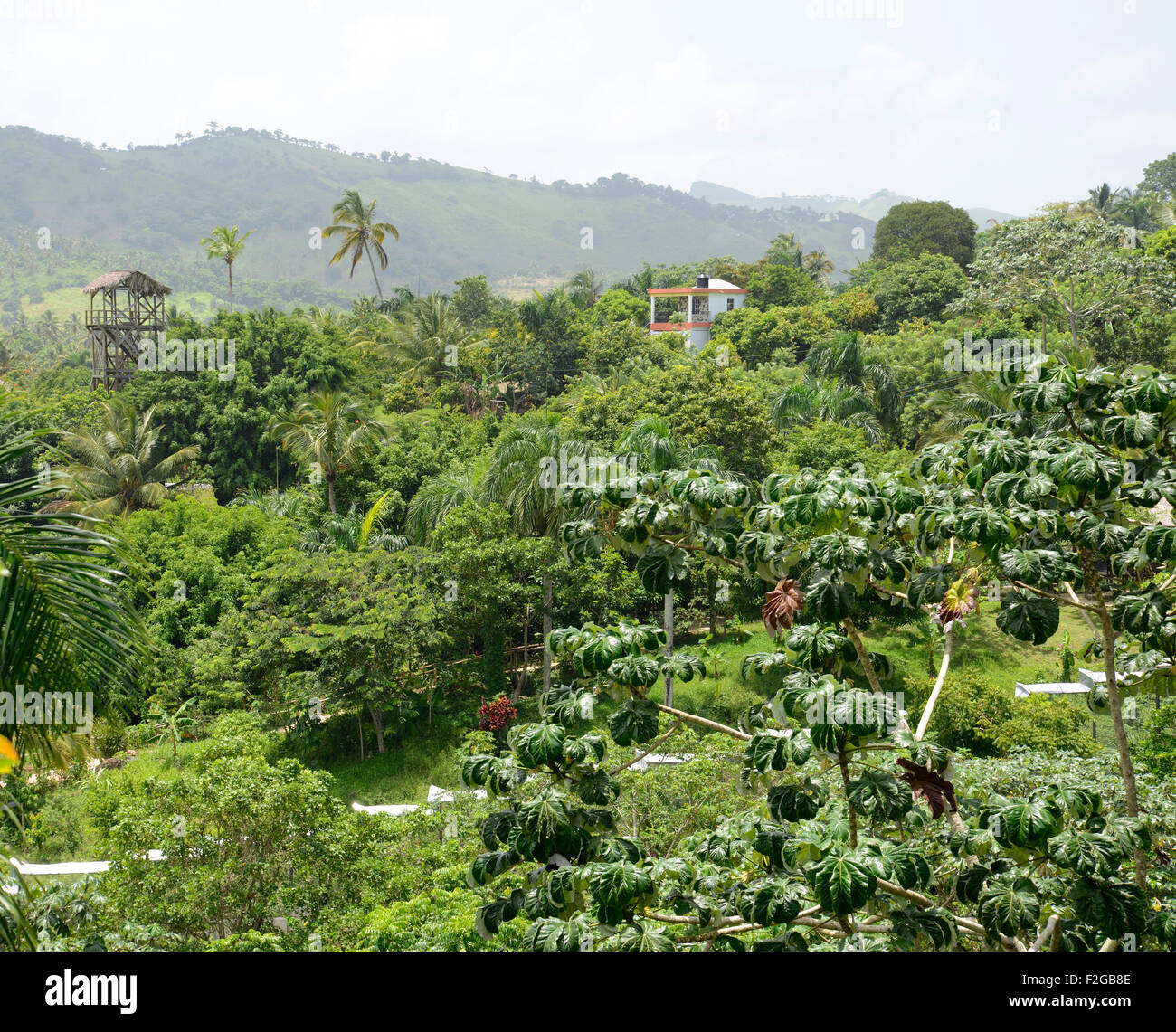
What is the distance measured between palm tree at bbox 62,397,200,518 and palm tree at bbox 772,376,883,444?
19.2m

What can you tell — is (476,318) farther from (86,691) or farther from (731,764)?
(86,691)

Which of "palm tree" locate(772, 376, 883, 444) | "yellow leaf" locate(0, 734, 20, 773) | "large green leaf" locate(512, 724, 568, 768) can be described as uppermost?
"palm tree" locate(772, 376, 883, 444)

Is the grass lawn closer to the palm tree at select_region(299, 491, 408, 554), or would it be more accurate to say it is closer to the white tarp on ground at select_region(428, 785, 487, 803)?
the white tarp on ground at select_region(428, 785, 487, 803)

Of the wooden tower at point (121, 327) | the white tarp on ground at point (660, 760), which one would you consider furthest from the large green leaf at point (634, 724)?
the wooden tower at point (121, 327)

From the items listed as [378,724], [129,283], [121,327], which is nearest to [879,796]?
[378,724]

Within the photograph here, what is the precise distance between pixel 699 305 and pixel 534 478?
33078mm

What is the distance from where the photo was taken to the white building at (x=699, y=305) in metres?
47.0

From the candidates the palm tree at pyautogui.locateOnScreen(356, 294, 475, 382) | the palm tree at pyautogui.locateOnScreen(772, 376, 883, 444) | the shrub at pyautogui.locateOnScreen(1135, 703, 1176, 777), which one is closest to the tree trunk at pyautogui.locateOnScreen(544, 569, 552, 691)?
the shrub at pyautogui.locateOnScreen(1135, 703, 1176, 777)

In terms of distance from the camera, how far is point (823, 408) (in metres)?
27.2

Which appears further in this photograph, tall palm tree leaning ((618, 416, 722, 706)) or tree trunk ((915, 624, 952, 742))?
tall palm tree leaning ((618, 416, 722, 706))

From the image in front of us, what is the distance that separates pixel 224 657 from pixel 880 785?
669 inches

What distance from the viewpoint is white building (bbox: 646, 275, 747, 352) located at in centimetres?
4700

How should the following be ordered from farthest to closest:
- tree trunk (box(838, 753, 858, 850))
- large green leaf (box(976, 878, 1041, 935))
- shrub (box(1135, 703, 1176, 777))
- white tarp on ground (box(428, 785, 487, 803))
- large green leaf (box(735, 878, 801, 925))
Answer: white tarp on ground (box(428, 785, 487, 803))
shrub (box(1135, 703, 1176, 777))
tree trunk (box(838, 753, 858, 850))
large green leaf (box(976, 878, 1041, 935))
large green leaf (box(735, 878, 801, 925))

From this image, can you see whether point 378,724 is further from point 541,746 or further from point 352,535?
point 541,746
